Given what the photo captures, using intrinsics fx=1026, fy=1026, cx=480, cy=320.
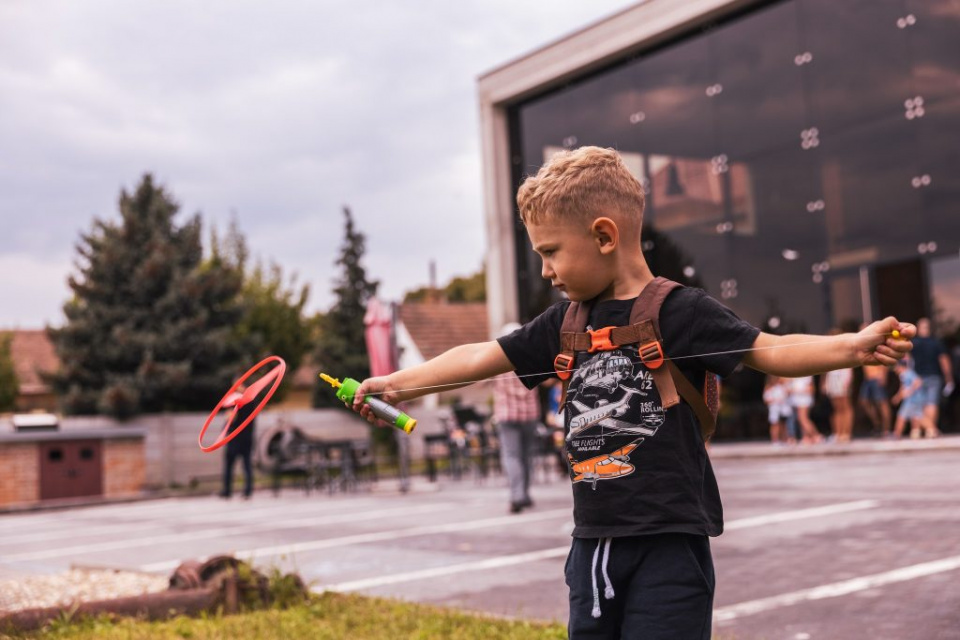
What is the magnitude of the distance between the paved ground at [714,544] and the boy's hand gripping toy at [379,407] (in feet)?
6.99

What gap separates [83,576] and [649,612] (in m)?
Result: 5.63

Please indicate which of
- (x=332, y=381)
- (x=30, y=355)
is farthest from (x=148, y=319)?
(x=30, y=355)

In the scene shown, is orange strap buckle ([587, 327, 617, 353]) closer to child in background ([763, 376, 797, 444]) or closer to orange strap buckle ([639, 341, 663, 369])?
orange strap buckle ([639, 341, 663, 369])

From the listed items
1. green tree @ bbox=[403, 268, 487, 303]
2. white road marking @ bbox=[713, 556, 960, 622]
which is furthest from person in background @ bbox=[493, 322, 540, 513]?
green tree @ bbox=[403, 268, 487, 303]

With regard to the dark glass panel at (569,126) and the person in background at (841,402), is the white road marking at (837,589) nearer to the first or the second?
the person in background at (841,402)

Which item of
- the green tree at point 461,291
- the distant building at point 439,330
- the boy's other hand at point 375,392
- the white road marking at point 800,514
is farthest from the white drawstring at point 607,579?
the green tree at point 461,291

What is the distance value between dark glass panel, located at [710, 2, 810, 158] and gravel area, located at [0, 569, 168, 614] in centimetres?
1534

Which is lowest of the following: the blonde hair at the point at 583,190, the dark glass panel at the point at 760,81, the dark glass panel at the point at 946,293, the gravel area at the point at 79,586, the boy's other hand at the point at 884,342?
the gravel area at the point at 79,586

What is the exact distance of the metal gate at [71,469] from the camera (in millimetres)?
20922

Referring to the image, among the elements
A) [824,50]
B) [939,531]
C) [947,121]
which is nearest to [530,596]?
[939,531]

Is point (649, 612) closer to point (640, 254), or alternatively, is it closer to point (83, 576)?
point (640, 254)

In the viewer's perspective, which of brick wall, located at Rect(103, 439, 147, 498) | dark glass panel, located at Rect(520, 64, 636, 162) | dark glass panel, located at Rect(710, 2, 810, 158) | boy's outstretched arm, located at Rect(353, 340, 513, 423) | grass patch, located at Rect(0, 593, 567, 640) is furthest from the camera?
brick wall, located at Rect(103, 439, 147, 498)

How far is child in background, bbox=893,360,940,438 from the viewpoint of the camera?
1562 cm

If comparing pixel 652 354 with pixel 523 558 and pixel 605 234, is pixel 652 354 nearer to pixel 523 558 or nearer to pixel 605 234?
pixel 605 234
